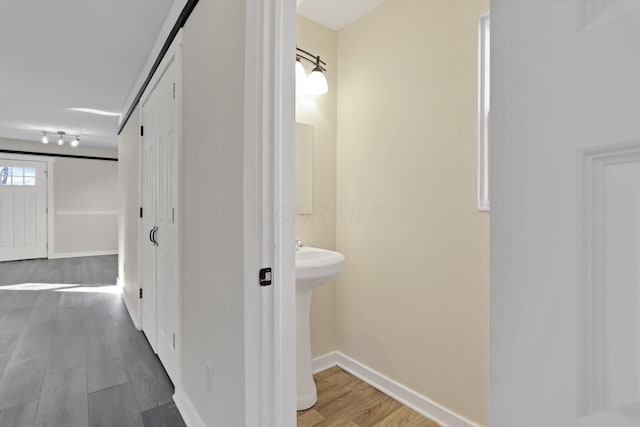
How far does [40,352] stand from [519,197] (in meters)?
3.31

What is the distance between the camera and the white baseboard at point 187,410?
155 cm

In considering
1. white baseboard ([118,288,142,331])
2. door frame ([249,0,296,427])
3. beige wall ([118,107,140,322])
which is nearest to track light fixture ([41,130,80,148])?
beige wall ([118,107,140,322])

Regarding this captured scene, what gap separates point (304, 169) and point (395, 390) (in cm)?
149

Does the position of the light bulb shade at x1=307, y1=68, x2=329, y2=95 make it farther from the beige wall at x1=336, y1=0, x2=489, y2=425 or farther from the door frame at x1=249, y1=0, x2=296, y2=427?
the door frame at x1=249, y1=0, x2=296, y2=427

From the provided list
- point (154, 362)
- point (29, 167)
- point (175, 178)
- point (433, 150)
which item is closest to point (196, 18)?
point (175, 178)

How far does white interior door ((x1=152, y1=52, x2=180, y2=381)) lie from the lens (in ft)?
6.22

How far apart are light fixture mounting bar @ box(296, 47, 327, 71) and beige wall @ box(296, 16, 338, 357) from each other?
0.04 metres

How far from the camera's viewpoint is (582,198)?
0.33 m

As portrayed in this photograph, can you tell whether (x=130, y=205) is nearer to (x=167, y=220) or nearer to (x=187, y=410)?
(x=167, y=220)

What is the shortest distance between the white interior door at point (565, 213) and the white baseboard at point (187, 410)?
160 cm


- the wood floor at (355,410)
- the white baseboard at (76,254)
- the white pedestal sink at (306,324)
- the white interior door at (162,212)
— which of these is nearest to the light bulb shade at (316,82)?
the white interior door at (162,212)

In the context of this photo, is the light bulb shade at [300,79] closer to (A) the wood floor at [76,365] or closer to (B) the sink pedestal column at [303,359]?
(B) the sink pedestal column at [303,359]

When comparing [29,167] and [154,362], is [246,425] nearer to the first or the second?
[154,362]

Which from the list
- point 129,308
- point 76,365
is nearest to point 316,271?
point 76,365
